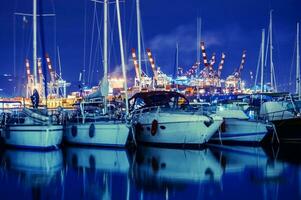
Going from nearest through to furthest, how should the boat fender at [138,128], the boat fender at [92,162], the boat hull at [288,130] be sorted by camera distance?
the boat fender at [92,162]
the boat fender at [138,128]
the boat hull at [288,130]

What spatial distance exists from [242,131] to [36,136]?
12386mm

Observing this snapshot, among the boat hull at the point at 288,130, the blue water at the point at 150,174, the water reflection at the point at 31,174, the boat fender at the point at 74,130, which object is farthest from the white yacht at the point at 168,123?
the water reflection at the point at 31,174

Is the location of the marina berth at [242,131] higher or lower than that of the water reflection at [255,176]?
higher

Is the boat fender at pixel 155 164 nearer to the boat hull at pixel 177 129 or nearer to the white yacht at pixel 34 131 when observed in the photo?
the boat hull at pixel 177 129

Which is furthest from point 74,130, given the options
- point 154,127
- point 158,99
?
point 158,99

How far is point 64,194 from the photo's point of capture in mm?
13164

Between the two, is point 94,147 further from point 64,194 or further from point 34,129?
point 64,194

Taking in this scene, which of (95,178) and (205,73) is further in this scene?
(205,73)

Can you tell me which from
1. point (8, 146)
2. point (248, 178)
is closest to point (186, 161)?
point (248, 178)

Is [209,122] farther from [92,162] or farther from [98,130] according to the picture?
[92,162]

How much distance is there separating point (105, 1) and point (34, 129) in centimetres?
976

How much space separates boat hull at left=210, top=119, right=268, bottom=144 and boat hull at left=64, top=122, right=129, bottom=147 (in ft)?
23.8

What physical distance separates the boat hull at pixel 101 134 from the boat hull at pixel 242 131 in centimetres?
724

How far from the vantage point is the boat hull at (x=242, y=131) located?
27656 millimetres
